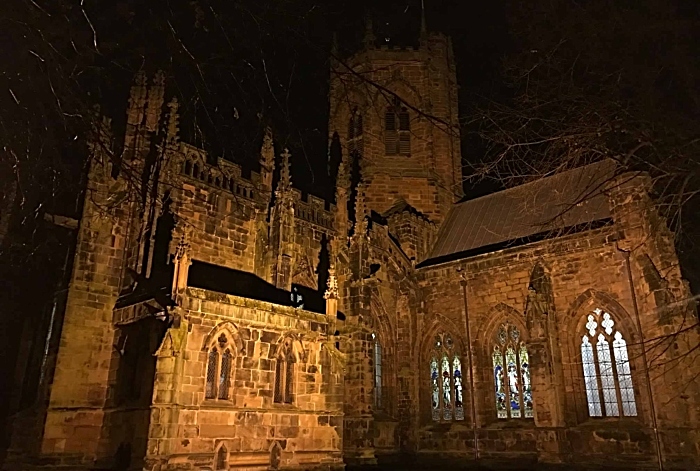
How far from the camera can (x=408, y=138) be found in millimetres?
28203

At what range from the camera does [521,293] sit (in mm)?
19156

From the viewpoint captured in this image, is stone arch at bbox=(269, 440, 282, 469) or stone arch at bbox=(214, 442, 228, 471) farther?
stone arch at bbox=(269, 440, 282, 469)

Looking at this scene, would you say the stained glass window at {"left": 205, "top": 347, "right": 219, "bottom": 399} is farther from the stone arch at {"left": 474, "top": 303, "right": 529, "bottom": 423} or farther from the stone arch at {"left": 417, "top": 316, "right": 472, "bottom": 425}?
the stone arch at {"left": 474, "top": 303, "right": 529, "bottom": 423}

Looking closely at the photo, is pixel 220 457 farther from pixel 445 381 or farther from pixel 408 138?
pixel 408 138

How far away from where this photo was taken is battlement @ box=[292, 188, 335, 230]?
20237 millimetres

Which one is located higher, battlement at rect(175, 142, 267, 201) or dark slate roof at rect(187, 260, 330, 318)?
battlement at rect(175, 142, 267, 201)

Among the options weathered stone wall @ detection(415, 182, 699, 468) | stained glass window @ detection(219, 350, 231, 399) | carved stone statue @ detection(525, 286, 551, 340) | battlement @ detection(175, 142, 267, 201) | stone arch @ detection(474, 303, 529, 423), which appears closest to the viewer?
stained glass window @ detection(219, 350, 231, 399)

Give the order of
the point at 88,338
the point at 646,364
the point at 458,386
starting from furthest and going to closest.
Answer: the point at 458,386, the point at 88,338, the point at 646,364

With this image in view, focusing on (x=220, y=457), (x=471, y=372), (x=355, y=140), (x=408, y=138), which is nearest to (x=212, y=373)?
(x=220, y=457)

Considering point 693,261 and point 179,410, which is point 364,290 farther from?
point 693,261

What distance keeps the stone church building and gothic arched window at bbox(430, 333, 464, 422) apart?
7 centimetres

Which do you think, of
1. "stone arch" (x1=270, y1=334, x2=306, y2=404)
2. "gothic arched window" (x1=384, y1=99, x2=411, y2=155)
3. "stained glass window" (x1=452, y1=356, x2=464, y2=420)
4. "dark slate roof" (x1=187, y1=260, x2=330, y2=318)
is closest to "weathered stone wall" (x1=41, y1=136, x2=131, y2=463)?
"dark slate roof" (x1=187, y1=260, x2=330, y2=318)

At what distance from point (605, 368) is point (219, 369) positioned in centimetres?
1175

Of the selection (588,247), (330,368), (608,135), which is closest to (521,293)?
(588,247)
